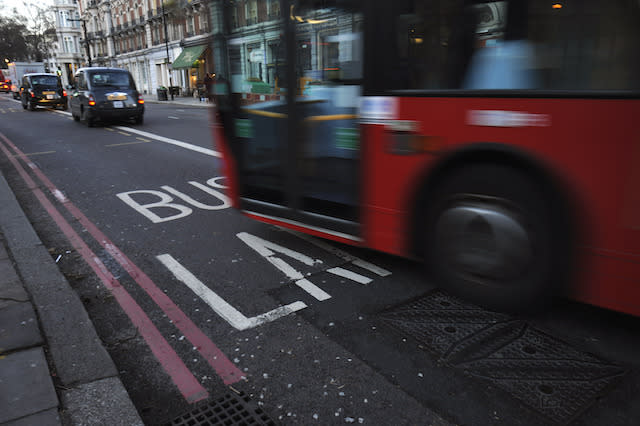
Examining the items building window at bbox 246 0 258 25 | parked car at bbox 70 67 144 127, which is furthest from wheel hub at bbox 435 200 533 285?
parked car at bbox 70 67 144 127

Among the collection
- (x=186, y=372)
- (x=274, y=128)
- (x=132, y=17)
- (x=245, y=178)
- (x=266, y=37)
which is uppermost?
(x=132, y=17)

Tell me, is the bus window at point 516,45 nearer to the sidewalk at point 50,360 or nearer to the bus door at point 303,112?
the bus door at point 303,112

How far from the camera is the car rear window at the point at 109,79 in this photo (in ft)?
54.2

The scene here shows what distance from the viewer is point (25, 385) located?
2.57m

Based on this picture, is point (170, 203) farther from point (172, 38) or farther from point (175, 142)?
point (172, 38)

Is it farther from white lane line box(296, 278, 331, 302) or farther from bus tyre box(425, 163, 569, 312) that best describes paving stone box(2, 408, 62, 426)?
bus tyre box(425, 163, 569, 312)

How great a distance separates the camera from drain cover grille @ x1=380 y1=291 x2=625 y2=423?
2537mm

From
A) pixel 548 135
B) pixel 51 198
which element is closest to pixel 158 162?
pixel 51 198

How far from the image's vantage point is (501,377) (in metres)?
2.70

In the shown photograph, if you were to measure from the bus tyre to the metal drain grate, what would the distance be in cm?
187

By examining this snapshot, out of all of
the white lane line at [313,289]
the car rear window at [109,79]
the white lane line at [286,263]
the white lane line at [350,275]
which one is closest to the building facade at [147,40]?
the car rear window at [109,79]

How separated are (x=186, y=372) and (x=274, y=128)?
2609mm

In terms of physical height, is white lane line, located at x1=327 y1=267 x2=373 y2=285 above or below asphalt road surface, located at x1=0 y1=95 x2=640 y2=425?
above

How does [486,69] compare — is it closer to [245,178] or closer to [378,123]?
[378,123]
